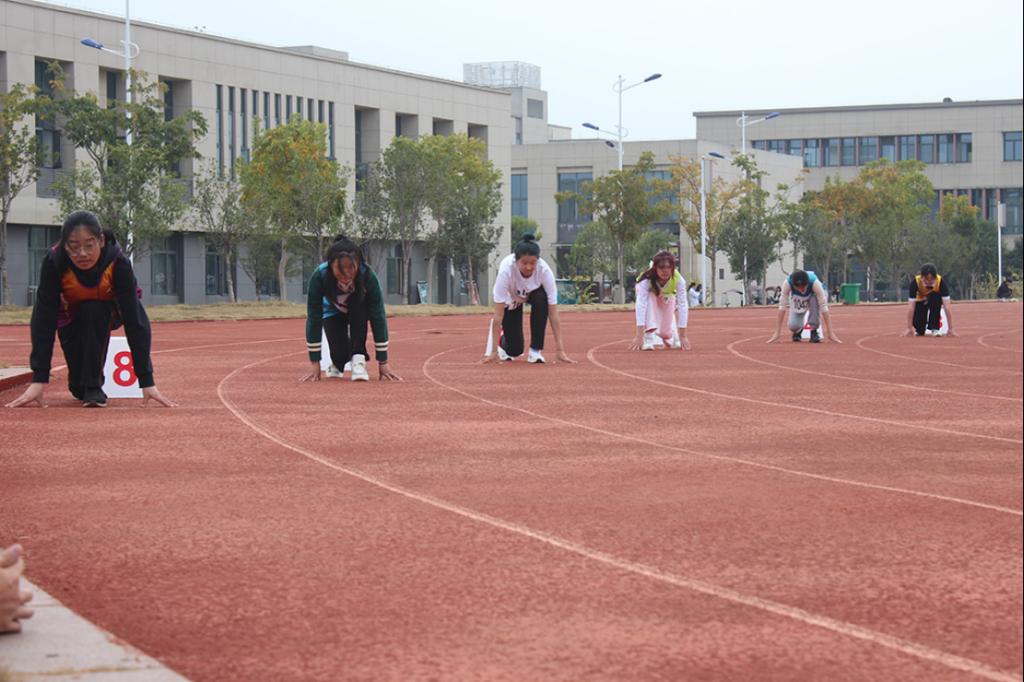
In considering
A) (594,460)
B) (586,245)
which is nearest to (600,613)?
(594,460)

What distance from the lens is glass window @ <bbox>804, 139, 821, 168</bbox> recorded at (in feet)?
410

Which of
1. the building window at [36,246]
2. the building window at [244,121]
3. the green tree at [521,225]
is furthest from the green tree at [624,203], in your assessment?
the green tree at [521,225]

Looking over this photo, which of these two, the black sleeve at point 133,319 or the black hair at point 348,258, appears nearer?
the black sleeve at point 133,319

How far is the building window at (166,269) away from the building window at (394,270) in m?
15.0

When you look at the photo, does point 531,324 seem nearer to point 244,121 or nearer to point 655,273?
point 655,273

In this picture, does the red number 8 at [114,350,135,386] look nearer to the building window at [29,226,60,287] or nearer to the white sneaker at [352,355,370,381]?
the white sneaker at [352,355,370,381]

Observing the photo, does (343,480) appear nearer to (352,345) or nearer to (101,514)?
(101,514)

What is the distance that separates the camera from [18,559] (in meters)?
5.20

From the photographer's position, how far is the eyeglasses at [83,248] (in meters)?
13.1

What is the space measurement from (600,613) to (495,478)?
3.71 meters

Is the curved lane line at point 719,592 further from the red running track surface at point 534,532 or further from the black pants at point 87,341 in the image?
the black pants at point 87,341

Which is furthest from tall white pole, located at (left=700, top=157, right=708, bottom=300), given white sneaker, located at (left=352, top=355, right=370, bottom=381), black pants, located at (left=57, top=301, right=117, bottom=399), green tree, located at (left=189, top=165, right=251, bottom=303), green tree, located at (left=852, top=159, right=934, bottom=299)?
black pants, located at (left=57, top=301, right=117, bottom=399)

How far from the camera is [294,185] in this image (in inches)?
2258

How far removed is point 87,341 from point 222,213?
4907 cm
